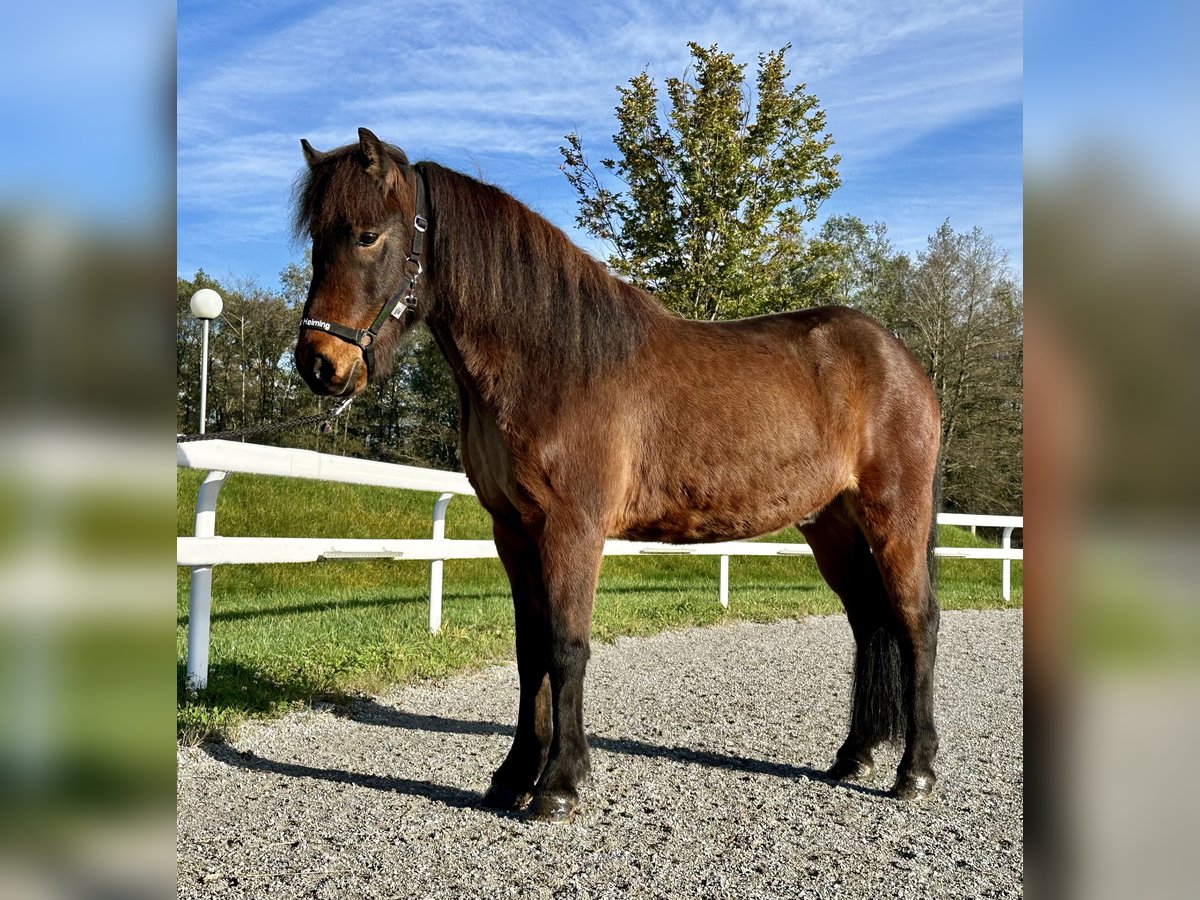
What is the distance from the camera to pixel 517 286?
323cm

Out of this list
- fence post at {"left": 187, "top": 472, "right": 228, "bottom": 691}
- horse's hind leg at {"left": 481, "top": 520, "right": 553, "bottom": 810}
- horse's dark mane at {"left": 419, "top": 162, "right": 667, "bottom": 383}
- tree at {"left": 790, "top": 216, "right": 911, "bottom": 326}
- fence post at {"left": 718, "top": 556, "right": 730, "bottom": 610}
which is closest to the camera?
horse's hind leg at {"left": 481, "top": 520, "right": 553, "bottom": 810}

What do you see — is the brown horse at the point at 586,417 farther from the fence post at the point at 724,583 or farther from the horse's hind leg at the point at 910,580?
the fence post at the point at 724,583

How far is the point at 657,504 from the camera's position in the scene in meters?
3.39

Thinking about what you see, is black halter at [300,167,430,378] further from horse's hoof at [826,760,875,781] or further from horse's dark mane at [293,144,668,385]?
horse's hoof at [826,760,875,781]

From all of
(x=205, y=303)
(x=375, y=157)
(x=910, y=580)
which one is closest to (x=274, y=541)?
(x=375, y=157)

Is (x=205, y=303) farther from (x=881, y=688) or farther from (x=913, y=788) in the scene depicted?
(x=913, y=788)

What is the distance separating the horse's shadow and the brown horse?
147mm

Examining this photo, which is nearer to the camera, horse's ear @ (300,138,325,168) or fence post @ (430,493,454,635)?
horse's ear @ (300,138,325,168)

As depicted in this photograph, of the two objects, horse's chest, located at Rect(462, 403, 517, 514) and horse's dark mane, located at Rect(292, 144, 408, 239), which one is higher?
horse's dark mane, located at Rect(292, 144, 408, 239)

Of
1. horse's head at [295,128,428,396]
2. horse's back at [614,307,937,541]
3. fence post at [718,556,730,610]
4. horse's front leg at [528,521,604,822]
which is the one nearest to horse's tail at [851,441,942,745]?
horse's back at [614,307,937,541]

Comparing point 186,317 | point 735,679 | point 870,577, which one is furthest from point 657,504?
point 186,317

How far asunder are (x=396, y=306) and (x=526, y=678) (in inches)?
58.0

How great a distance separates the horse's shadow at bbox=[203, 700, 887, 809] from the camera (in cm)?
321
